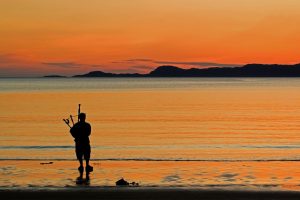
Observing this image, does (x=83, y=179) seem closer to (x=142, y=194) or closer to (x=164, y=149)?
(x=142, y=194)

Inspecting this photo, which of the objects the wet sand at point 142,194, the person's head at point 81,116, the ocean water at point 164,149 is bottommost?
the ocean water at point 164,149

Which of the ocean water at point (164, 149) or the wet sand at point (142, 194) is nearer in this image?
the wet sand at point (142, 194)

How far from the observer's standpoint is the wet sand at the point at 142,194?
13289mm

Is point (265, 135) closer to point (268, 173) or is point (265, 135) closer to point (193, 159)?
point (193, 159)

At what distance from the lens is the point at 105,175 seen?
58.4 feet

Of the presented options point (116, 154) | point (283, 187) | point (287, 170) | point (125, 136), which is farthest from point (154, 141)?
point (283, 187)

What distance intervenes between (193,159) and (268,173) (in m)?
5.15

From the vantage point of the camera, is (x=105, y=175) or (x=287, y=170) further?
(x=287, y=170)

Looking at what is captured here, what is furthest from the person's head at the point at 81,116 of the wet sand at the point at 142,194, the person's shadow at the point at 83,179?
the wet sand at the point at 142,194

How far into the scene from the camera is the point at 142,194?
13.6 metres

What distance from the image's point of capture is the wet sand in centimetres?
1329

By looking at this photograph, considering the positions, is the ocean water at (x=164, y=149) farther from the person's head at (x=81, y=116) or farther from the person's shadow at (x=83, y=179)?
the person's head at (x=81, y=116)

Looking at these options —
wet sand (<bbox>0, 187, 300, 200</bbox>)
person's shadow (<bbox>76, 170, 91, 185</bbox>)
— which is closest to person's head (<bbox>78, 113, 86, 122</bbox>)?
person's shadow (<bbox>76, 170, 91, 185</bbox>)

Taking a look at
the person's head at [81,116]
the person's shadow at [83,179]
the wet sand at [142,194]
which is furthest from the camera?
the person's head at [81,116]
